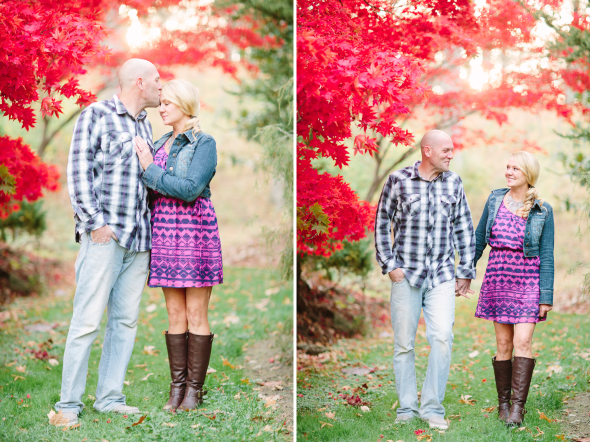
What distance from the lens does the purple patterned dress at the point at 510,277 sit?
297 cm

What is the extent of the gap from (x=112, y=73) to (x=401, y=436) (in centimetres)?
478

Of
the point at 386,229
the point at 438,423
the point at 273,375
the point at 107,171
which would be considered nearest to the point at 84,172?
the point at 107,171

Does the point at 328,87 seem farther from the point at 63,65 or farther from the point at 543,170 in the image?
the point at 543,170

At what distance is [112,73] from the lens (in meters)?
5.99

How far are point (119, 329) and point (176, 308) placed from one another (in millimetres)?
332

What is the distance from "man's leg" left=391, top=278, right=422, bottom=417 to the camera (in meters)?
3.00

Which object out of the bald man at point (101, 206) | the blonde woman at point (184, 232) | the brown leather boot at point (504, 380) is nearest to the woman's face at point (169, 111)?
the blonde woman at point (184, 232)

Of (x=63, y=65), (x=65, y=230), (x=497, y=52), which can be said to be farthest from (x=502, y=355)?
(x=65, y=230)

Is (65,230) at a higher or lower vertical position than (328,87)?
lower

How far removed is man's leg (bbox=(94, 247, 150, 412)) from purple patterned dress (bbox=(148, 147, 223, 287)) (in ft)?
0.41

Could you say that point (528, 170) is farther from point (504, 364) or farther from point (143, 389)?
point (143, 389)

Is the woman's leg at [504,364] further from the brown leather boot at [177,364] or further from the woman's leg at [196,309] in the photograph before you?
the brown leather boot at [177,364]

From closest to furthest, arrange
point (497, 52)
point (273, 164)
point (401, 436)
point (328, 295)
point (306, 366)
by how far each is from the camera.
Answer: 1. point (401, 436)
2. point (497, 52)
3. point (273, 164)
4. point (306, 366)
5. point (328, 295)

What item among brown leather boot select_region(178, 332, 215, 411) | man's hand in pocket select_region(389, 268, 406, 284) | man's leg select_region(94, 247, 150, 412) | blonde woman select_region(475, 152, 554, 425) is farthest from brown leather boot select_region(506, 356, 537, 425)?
man's leg select_region(94, 247, 150, 412)
